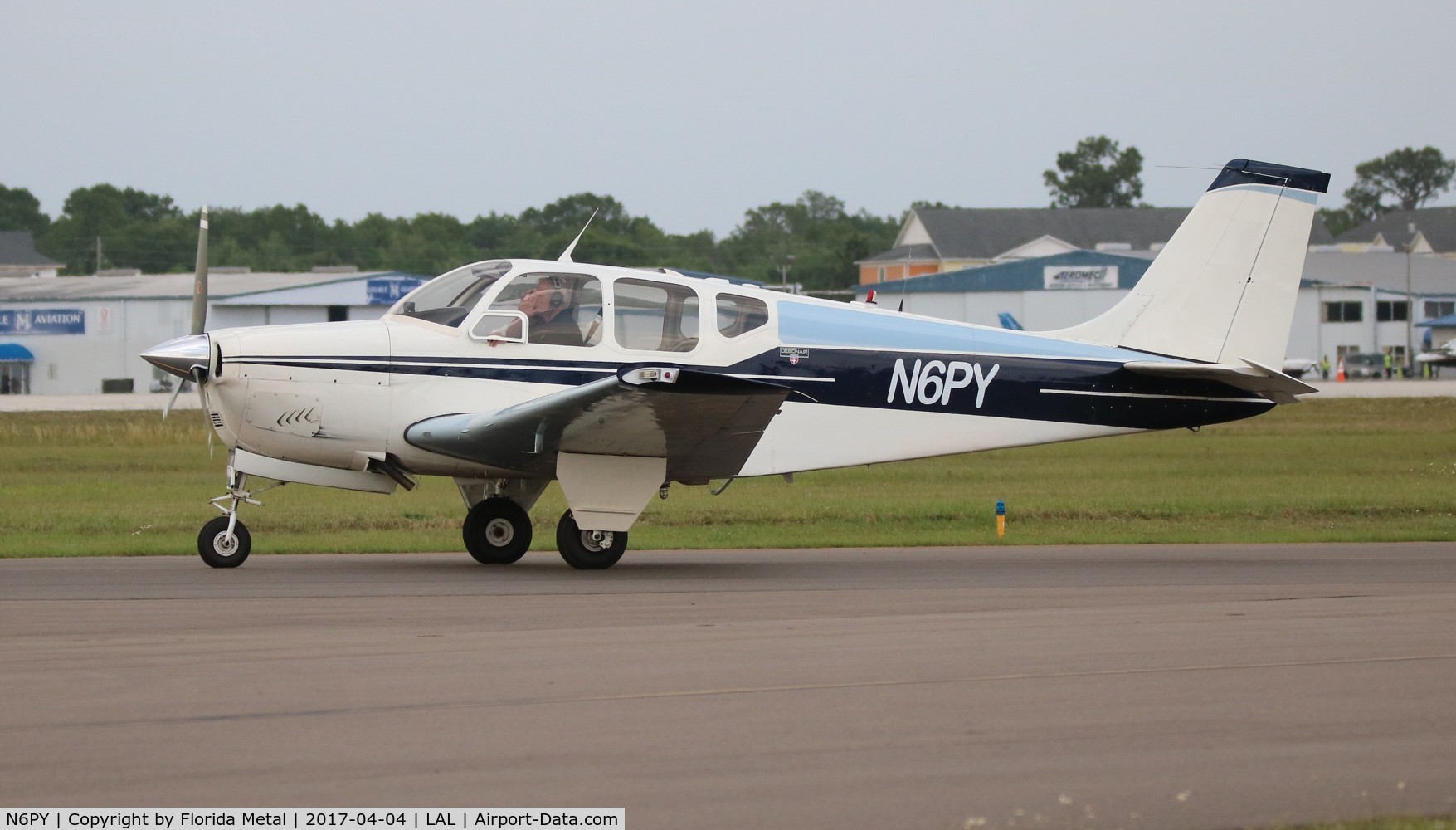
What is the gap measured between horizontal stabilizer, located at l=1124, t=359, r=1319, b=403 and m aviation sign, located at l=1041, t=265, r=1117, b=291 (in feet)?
205

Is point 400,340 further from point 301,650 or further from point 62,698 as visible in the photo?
point 62,698

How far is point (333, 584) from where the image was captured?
11031 millimetres

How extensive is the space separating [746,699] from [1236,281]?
8655 mm

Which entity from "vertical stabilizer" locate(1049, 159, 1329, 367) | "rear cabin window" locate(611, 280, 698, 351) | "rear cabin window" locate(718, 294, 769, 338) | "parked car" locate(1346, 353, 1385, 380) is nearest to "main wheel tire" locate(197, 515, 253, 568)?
"rear cabin window" locate(611, 280, 698, 351)

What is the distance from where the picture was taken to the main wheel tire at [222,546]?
12.0m

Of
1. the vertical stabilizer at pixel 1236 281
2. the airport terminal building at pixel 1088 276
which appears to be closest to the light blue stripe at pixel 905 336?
the vertical stabilizer at pixel 1236 281

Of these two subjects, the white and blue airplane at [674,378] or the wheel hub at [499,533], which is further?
the wheel hub at [499,533]

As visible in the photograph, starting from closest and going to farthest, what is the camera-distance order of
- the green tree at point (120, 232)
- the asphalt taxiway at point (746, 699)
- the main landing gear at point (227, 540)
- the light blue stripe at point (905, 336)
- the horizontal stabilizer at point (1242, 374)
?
1. the asphalt taxiway at point (746, 699)
2. the main landing gear at point (227, 540)
3. the light blue stripe at point (905, 336)
4. the horizontal stabilizer at point (1242, 374)
5. the green tree at point (120, 232)

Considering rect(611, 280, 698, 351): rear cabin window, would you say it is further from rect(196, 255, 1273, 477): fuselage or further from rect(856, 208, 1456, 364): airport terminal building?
rect(856, 208, 1456, 364): airport terminal building

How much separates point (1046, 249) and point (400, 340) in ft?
289

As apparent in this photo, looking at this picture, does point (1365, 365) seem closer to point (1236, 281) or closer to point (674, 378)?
point (1236, 281)

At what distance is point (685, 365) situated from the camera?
12.2 m

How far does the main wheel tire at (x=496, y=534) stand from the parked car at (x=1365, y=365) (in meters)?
68.5

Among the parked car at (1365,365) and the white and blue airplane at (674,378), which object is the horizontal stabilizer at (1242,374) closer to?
the white and blue airplane at (674,378)
